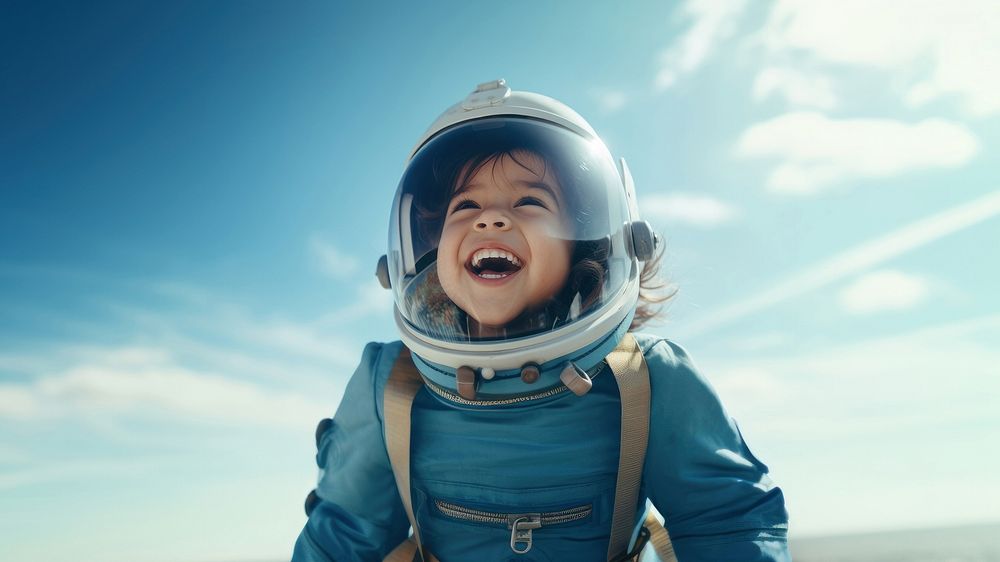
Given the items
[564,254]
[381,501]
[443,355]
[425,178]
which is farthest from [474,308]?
[381,501]

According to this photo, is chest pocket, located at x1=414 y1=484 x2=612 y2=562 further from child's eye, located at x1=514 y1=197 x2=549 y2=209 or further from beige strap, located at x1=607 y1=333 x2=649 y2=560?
child's eye, located at x1=514 y1=197 x2=549 y2=209

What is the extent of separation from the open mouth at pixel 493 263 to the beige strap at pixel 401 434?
0.38m

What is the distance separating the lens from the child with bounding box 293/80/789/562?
170 cm

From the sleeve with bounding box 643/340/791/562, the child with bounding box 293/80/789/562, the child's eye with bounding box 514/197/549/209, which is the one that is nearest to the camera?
the sleeve with bounding box 643/340/791/562

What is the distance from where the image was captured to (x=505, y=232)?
1.74m

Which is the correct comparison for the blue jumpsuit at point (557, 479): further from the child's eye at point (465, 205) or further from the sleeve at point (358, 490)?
the child's eye at point (465, 205)

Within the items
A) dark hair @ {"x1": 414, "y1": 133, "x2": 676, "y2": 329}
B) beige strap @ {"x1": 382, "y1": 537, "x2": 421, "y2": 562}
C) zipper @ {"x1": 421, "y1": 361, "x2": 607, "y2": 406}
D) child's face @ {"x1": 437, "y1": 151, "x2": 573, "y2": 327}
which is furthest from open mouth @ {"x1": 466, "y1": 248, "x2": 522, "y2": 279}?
beige strap @ {"x1": 382, "y1": 537, "x2": 421, "y2": 562}

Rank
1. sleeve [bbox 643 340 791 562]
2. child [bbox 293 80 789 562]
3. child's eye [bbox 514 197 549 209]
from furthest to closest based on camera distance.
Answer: child's eye [bbox 514 197 549 209] < child [bbox 293 80 789 562] < sleeve [bbox 643 340 791 562]

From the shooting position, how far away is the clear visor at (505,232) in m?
1.74

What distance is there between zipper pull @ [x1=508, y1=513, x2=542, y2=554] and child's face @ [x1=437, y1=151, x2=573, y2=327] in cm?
48

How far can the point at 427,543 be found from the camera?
1.86 m

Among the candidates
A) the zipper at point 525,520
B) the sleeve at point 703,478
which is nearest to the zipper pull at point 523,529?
the zipper at point 525,520

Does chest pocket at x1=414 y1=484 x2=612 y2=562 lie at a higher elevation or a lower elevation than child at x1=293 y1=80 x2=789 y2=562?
lower

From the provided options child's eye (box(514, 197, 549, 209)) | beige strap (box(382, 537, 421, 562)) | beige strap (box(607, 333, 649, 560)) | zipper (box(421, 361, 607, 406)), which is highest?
child's eye (box(514, 197, 549, 209))
